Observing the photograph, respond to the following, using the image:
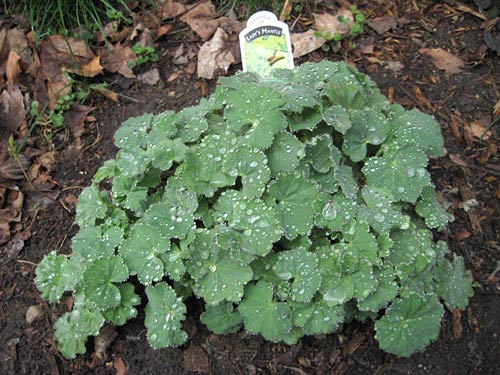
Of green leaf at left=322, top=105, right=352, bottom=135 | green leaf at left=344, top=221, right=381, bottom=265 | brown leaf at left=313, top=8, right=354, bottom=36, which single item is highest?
green leaf at left=322, top=105, right=352, bottom=135

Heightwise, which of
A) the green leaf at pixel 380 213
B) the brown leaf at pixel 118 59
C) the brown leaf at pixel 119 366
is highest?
the green leaf at pixel 380 213

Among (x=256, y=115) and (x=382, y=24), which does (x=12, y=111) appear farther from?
(x=382, y=24)

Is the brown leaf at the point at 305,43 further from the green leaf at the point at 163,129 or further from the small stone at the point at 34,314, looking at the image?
the small stone at the point at 34,314

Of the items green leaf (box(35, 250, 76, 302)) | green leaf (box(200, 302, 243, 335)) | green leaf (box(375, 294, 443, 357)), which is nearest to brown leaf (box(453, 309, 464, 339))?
green leaf (box(375, 294, 443, 357))

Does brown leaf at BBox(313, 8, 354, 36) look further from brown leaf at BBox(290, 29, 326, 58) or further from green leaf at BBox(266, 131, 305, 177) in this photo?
green leaf at BBox(266, 131, 305, 177)

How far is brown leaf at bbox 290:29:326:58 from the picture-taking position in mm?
2854

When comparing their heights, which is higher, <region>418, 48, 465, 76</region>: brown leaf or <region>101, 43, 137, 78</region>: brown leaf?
<region>101, 43, 137, 78</region>: brown leaf

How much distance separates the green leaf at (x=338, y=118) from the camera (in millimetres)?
1851

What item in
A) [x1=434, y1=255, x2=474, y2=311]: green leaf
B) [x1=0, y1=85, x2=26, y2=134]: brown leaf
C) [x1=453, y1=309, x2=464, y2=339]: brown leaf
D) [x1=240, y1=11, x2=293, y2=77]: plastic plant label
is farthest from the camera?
[x1=0, y1=85, x2=26, y2=134]: brown leaf

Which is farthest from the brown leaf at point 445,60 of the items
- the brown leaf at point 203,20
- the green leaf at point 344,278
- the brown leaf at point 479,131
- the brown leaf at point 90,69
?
the brown leaf at point 90,69

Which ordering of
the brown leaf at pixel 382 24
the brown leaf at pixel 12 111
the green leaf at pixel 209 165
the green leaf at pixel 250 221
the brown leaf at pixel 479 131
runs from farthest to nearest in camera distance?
the brown leaf at pixel 382 24
the brown leaf at pixel 12 111
the brown leaf at pixel 479 131
the green leaf at pixel 209 165
the green leaf at pixel 250 221

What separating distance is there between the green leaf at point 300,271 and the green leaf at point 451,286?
0.48 metres

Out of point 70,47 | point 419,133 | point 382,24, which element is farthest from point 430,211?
point 70,47

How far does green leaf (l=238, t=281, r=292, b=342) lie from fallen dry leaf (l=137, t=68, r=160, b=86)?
4.75 feet
